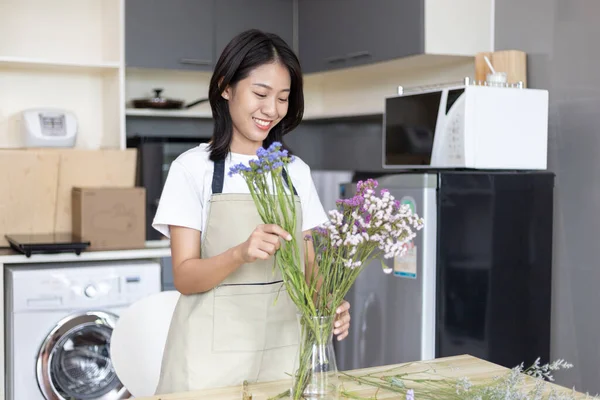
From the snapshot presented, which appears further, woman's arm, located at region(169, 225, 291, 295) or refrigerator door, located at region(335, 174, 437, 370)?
refrigerator door, located at region(335, 174, 437, 370)

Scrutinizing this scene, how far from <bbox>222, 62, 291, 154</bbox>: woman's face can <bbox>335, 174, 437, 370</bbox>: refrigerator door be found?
1089 millimetres

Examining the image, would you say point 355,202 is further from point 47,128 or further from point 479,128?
point 47,128

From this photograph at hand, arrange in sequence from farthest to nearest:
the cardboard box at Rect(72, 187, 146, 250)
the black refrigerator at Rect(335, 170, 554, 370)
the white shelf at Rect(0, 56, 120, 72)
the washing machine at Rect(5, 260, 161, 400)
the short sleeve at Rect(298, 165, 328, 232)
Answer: the white shelf at Rect(0, 56, 120, 72) → the cardboard box at Rect(72, 187, 146, 250) → the washing machine at Rect(5, 260, 161, 400) → the black refrigerator at Rect(335, 170, 554, 370) → the short sleeve at Rect(298, 165, 328, 232)

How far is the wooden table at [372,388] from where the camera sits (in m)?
1.34

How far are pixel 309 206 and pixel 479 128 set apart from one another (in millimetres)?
1116

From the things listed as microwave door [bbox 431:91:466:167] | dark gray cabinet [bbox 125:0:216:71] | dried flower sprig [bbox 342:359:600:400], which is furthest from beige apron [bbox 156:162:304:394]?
dark gray cabinet [bbox 125:0:216:71]

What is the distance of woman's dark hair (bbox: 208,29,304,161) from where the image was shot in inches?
62.7

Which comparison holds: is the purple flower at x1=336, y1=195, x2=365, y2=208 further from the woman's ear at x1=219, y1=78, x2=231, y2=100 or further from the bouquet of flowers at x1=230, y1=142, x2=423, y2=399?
the woman's ear at x1=219, y1=78, x2=231, y2=100

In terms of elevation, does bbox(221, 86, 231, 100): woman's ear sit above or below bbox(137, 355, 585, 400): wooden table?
above

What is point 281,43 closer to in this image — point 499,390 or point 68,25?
point 499,390

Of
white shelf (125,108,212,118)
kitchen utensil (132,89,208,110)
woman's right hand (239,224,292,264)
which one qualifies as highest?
kitchen utensil (132,89,208,110)

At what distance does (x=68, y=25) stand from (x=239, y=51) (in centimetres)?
261

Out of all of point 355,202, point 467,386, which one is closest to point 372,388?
point 467,386

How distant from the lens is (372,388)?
138 centimetres
